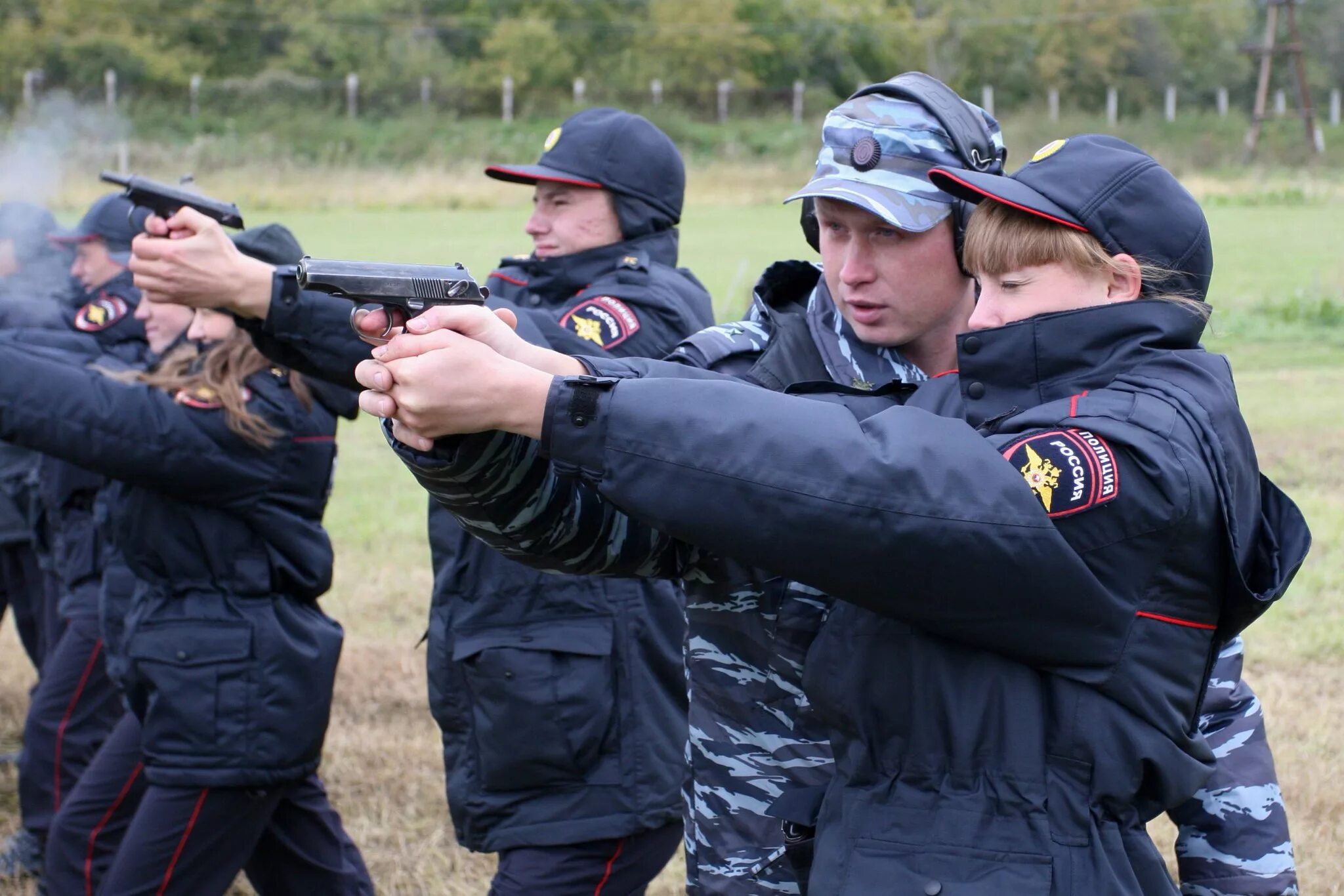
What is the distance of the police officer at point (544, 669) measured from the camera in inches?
129

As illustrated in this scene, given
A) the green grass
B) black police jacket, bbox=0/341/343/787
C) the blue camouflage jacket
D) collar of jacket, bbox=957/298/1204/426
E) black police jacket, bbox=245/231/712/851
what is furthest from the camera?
the green grass

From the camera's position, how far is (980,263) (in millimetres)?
2021

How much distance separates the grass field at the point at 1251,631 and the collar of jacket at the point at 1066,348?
0.53 m

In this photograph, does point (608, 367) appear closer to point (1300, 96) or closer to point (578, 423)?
point (578, 423)

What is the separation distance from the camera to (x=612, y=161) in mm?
3846

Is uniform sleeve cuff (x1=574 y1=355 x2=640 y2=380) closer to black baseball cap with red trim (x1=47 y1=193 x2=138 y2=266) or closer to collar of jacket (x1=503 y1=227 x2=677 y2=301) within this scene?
collar of jacket (x1=503 y1=227 x2=677 y2=301)

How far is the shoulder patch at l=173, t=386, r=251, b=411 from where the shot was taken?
3852 millimetres

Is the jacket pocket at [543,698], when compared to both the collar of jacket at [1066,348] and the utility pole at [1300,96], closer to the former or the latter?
the collar of jacket at [1066,348]

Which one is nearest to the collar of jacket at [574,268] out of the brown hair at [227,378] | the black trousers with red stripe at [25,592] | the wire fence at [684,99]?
the brown hair at [227,378]

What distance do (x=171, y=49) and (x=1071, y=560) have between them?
39935mm

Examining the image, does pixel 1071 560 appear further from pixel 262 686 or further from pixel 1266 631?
pixel 1266 631

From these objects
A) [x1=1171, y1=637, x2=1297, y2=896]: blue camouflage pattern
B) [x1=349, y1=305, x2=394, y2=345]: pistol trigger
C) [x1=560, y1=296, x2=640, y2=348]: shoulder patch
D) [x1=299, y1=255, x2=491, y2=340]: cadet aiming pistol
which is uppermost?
[x1=299, y1=255, x2=491, y2=340]: cadet aiming pistol

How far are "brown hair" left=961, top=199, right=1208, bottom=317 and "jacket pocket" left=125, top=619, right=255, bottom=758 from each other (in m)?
2.53

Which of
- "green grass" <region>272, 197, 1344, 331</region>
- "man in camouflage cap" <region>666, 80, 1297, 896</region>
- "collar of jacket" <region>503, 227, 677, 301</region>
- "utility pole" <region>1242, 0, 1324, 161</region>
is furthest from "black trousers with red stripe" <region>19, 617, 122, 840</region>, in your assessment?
"utility pole" <region>1242, 0, 1324, 161</region>
